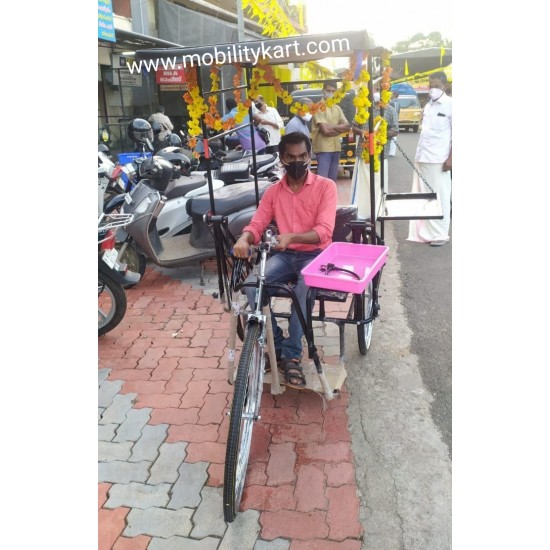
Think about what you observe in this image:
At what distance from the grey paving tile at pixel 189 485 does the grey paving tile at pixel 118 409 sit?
721 millimetres

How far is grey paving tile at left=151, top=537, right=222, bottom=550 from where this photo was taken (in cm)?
236

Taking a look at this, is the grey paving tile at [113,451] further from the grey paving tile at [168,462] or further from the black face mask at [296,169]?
the black face mask at [296,169]

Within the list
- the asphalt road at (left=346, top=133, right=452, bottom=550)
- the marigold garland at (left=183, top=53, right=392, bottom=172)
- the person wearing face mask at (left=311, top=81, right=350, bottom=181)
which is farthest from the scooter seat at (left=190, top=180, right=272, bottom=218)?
the person wearing face mask at (left=311, top=81, right=350, bottom=181)

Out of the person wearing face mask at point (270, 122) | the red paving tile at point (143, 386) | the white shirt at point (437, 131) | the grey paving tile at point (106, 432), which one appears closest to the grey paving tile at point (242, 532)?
the grey paving tile at point (106, 432)

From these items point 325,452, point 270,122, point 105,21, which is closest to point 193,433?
point 325,452

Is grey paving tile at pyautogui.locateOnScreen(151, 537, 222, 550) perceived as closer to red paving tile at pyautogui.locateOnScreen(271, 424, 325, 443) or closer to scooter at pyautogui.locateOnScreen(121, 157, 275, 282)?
red paving tile at pyautogui.locateOnScreen(271, 424, 325, 443)

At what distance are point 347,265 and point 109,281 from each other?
6.58 feet

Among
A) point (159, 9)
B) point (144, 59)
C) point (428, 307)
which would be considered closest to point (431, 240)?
point (428, 307)

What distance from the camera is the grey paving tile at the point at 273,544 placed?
7.61 ft

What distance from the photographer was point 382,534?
93.4 inches

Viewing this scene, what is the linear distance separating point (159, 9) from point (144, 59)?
12149 mm

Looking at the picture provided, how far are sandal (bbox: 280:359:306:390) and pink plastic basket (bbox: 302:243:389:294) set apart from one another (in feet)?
2.03

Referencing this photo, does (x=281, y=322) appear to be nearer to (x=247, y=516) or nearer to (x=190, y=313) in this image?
(x=190, y=313)

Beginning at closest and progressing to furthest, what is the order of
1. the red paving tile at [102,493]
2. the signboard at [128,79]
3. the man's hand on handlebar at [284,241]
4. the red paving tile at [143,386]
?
the red paving tile at [102,493] → the man's hand on handlebar at [284,241] → the red paving tile at [143,386] → the signboard at [128,79]
